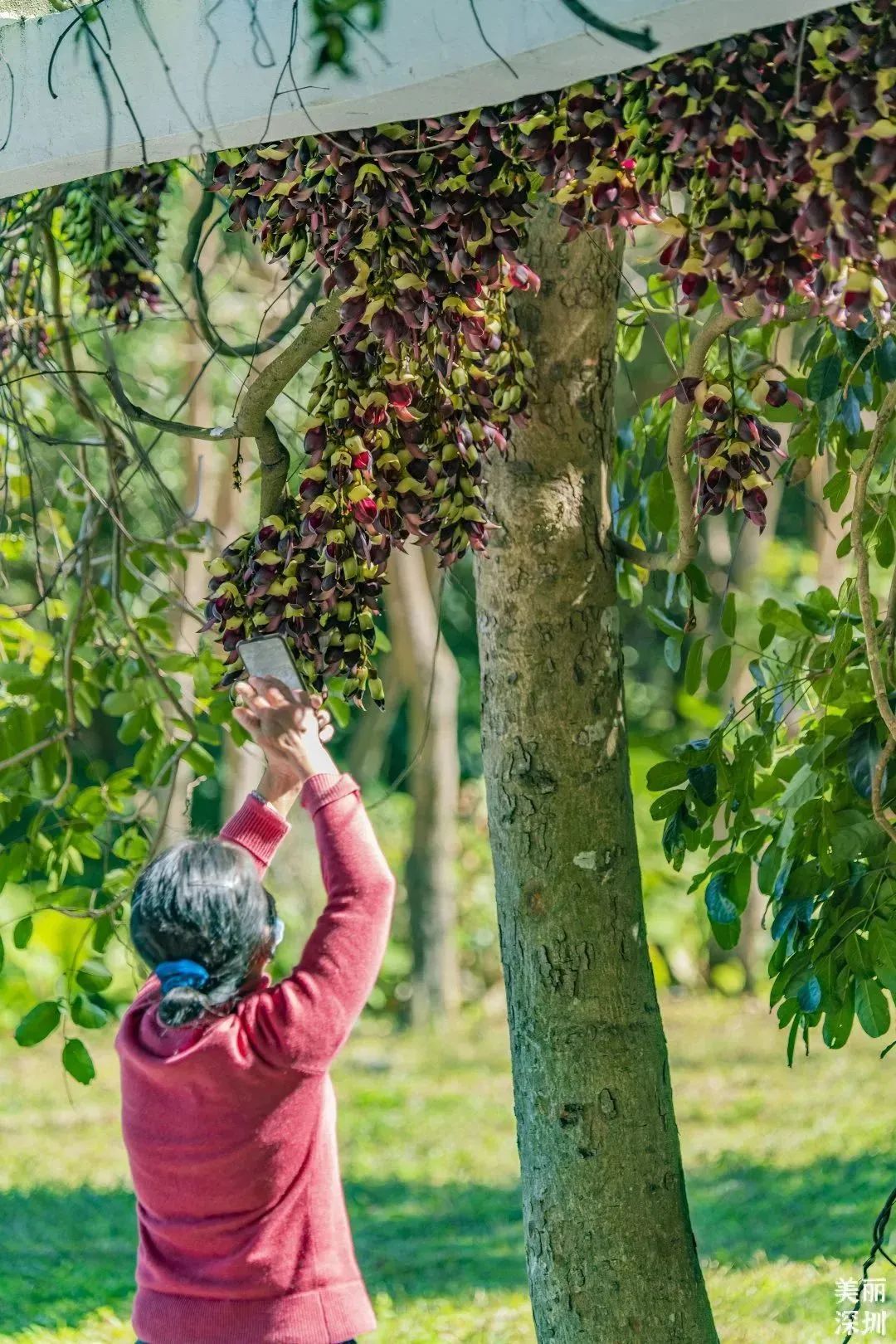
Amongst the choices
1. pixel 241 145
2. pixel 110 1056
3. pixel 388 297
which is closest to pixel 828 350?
pixel 388 297

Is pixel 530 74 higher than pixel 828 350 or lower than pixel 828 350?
higher

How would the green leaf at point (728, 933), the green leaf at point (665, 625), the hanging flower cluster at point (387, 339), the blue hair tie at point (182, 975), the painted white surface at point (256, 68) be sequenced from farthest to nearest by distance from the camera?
the green leaf at point (665, 625) < the green leaf at point (728, 933) < the blue hair tie at point (182, 975) < the hanging flower cluster at point (387, 339) < the painted white surface at point (256, 68)

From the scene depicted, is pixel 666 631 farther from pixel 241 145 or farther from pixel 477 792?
pixel 477 792

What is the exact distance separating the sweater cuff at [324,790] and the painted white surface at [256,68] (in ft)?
3.05

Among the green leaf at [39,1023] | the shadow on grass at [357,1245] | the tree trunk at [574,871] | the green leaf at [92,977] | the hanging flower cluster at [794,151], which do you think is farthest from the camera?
the shadow on grass at [357,1245]

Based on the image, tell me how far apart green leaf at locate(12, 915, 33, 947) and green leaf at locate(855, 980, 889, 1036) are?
1661mm

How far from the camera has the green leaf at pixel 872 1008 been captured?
245 centimetres

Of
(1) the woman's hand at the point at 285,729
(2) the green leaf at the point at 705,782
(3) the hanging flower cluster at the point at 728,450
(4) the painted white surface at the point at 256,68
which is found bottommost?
(2) the green leaf at the point at 705,782

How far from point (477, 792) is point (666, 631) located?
9.13 metres

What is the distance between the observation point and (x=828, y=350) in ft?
8.33

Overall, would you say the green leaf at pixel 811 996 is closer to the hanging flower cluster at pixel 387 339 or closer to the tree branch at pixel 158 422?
the hanging flower cluster at pixel 387 339

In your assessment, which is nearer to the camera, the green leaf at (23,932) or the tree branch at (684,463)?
the tree branch at (684,463)

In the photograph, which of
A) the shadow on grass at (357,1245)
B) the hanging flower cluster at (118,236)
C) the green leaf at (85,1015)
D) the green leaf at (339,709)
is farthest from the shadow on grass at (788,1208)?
the hanging flower cluster at (118,236)

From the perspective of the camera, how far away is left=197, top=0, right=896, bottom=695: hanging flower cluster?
5.42 ft
